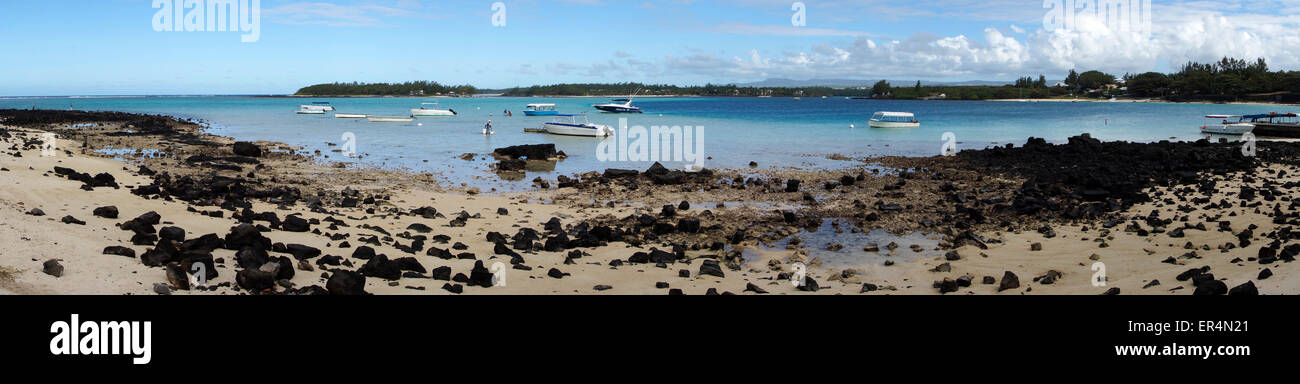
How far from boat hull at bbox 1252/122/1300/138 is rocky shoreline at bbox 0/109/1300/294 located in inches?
860

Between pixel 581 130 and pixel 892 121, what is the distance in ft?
84.0

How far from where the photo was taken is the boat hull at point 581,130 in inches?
1884

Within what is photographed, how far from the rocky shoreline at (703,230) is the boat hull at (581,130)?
23.3 meters

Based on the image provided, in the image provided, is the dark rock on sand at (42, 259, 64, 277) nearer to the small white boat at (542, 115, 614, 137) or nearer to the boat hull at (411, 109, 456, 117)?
the small white boat at (542, 115, 614, 137)

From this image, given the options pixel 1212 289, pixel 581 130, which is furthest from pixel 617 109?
pixel 1212 289

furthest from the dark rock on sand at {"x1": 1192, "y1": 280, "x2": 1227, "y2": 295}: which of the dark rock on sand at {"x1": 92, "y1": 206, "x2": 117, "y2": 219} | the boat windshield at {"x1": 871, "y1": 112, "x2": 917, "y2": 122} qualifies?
the boat windshield at {"x1": 871, "y1": 112, "x2": 917, "y2": 122}

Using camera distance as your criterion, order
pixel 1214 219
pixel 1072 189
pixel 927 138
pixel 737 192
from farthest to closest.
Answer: pixel 927 138
pixel 737 192
pixel 1072 189
pixel 1214 219

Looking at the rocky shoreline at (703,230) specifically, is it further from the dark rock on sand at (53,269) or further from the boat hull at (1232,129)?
the boat hull at (1232,129)

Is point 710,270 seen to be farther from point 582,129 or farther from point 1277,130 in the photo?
point 1277,130

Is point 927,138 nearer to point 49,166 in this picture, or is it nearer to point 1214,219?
point 1214,219

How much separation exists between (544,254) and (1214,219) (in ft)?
39.6

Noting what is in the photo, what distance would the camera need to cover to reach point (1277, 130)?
42000 mm

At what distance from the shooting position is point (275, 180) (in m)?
21.0
